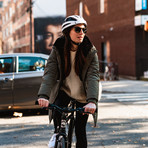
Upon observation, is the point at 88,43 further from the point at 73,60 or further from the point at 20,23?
the point at 20,23

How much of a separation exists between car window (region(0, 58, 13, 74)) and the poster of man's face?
35670 mm

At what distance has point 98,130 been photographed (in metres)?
6.49

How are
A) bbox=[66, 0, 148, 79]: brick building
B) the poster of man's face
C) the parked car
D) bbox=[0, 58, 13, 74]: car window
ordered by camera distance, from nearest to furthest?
the parked car
bbox=[0, 58, 13, 74]: car window
bbox=[66, 0, 148, 79]: brick building
the poster of man's face

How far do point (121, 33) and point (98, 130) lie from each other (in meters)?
20.0

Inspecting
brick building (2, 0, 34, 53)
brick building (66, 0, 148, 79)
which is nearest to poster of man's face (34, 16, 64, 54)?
brick building (2, 0, 34, 53)

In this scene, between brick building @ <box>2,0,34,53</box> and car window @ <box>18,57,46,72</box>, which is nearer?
car window @ <box>18,57,46,72</box>

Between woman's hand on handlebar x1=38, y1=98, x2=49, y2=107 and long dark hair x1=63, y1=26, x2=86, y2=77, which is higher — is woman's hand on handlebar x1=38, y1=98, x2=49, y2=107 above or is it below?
below

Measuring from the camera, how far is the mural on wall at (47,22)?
4409 cm

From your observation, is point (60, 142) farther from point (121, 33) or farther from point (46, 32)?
point (46, 32)

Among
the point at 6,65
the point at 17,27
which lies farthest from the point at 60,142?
the point at 17,27

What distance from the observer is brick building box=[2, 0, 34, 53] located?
48.6 metres

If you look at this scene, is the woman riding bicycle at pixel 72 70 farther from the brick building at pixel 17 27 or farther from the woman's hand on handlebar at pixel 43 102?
the brick building at pixel 17 27

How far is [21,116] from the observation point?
832 centimetres

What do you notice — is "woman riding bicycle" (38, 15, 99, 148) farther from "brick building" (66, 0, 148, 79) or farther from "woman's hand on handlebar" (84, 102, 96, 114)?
"brick building" (66, 0, 148, 79)
